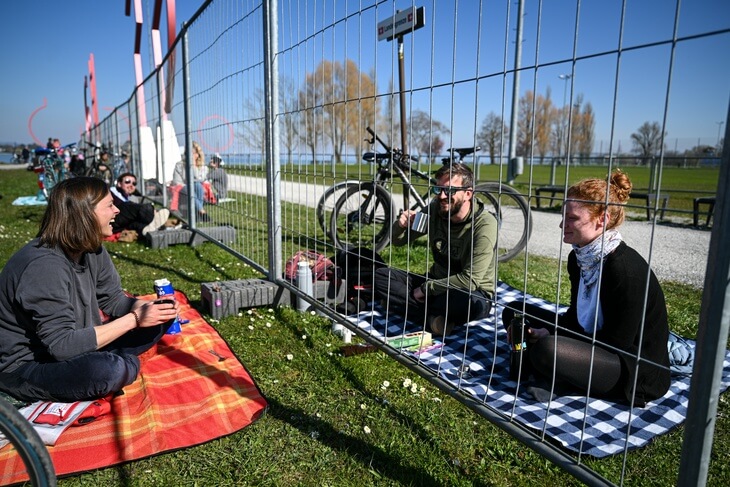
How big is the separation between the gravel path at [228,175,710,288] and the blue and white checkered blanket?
54.1 inches

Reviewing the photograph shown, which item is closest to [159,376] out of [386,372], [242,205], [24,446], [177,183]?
[386,372]

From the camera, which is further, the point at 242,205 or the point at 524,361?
the point at 242,205

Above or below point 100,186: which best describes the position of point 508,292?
below

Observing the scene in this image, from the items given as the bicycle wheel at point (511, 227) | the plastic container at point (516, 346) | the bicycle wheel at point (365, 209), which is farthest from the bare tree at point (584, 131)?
the bicycle wheel at point (365, 209)

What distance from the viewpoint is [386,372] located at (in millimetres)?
2885

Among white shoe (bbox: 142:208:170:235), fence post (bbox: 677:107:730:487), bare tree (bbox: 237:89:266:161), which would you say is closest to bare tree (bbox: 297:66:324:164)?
bare tree (bbox: 237:89:266:161)

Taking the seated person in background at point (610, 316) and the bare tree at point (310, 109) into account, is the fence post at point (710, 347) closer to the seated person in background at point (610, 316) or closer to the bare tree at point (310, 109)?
the seated person in background at point (610, 316)

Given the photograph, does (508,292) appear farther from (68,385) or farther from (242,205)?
(68,385)

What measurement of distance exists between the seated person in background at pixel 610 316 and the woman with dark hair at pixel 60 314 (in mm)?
2183

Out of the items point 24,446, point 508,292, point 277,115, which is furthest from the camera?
point 508,292

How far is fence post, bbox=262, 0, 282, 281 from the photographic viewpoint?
11.8 feet

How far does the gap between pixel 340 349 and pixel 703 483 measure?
6.92 feet

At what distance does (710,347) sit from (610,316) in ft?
3.82

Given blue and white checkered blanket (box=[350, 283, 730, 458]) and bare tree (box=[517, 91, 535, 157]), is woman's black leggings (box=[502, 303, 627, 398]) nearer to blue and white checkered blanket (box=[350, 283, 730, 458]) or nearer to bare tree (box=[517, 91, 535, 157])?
blue and white checkered blanket (box=[350, 283, 730, 458])
